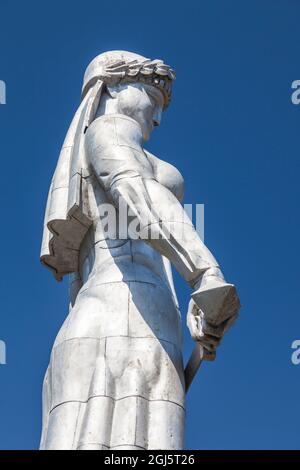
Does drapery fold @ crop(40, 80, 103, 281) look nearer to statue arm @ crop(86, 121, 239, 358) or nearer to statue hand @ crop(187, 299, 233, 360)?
statue arm @ crop(86, 121, 239, 358)

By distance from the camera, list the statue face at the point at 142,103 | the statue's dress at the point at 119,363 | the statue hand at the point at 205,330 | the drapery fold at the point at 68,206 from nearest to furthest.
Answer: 1. the statue's dress at the point at 119,363
2. the statue hand at the point at 205,330
3. the drapery fold at the point at 68,206
4. the statue face at the point at 142,103

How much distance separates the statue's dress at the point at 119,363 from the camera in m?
8.36

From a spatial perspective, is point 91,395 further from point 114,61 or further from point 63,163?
point 114,61

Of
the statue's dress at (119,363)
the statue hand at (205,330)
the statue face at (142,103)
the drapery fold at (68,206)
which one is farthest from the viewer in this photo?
the statue face at (142,103)

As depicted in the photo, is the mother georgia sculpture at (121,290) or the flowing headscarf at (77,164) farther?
the flowing headscarf at (77,164)

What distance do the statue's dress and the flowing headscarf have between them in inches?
17.3

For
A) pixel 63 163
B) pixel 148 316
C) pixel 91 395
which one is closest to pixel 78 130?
pixel 63 163

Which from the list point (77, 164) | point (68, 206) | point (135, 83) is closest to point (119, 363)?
point (68, 206)

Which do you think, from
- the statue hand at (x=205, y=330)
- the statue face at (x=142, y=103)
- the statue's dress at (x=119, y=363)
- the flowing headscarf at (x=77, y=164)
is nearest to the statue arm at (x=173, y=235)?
the statue hand at (x=205, y=330)

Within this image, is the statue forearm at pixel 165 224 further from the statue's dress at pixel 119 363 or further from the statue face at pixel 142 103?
the statue face at pixel 142 103

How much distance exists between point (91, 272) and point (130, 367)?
131 cm

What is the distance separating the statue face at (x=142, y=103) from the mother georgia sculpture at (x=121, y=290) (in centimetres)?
2

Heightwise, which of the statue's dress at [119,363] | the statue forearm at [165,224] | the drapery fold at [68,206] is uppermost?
the drapery fold at [68,206]

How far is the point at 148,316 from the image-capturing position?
29.5ft
